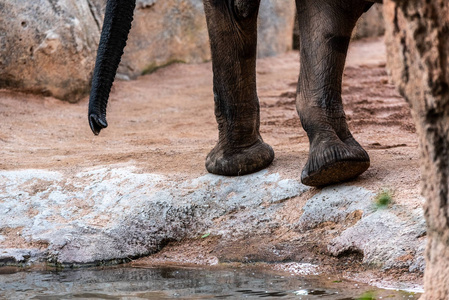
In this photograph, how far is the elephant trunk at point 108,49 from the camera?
2.94 metres

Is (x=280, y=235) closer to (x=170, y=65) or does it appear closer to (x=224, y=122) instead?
(x=224, y=122)

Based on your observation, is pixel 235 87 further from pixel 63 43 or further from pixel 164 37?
pixel 164 37

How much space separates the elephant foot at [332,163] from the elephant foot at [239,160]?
0.45 m

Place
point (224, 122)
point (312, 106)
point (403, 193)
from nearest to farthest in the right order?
point (403, 193) → point (312, 106) → point (224, 122)

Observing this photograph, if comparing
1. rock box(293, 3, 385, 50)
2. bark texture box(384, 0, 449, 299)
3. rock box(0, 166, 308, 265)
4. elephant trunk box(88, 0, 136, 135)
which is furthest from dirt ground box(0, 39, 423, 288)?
rock box(293, 3, 385, 50)

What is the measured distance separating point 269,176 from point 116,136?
2462 mm

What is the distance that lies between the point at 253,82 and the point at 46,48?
12.9 ft

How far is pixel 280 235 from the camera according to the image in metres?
2.95

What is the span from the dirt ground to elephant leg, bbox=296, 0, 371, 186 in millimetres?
153

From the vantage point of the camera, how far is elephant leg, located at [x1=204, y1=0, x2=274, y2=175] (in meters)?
3.39

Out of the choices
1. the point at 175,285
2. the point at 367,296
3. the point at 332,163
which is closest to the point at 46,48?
the point at 332,163

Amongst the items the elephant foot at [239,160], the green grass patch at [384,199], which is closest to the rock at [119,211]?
the elephant foot at [239,160]

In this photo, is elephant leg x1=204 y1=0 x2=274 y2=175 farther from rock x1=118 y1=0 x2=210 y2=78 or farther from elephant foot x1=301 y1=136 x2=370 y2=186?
rock x1=118 y1=0 x2=210 y2=78

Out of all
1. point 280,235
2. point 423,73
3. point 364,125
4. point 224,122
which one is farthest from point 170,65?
point 423,73
